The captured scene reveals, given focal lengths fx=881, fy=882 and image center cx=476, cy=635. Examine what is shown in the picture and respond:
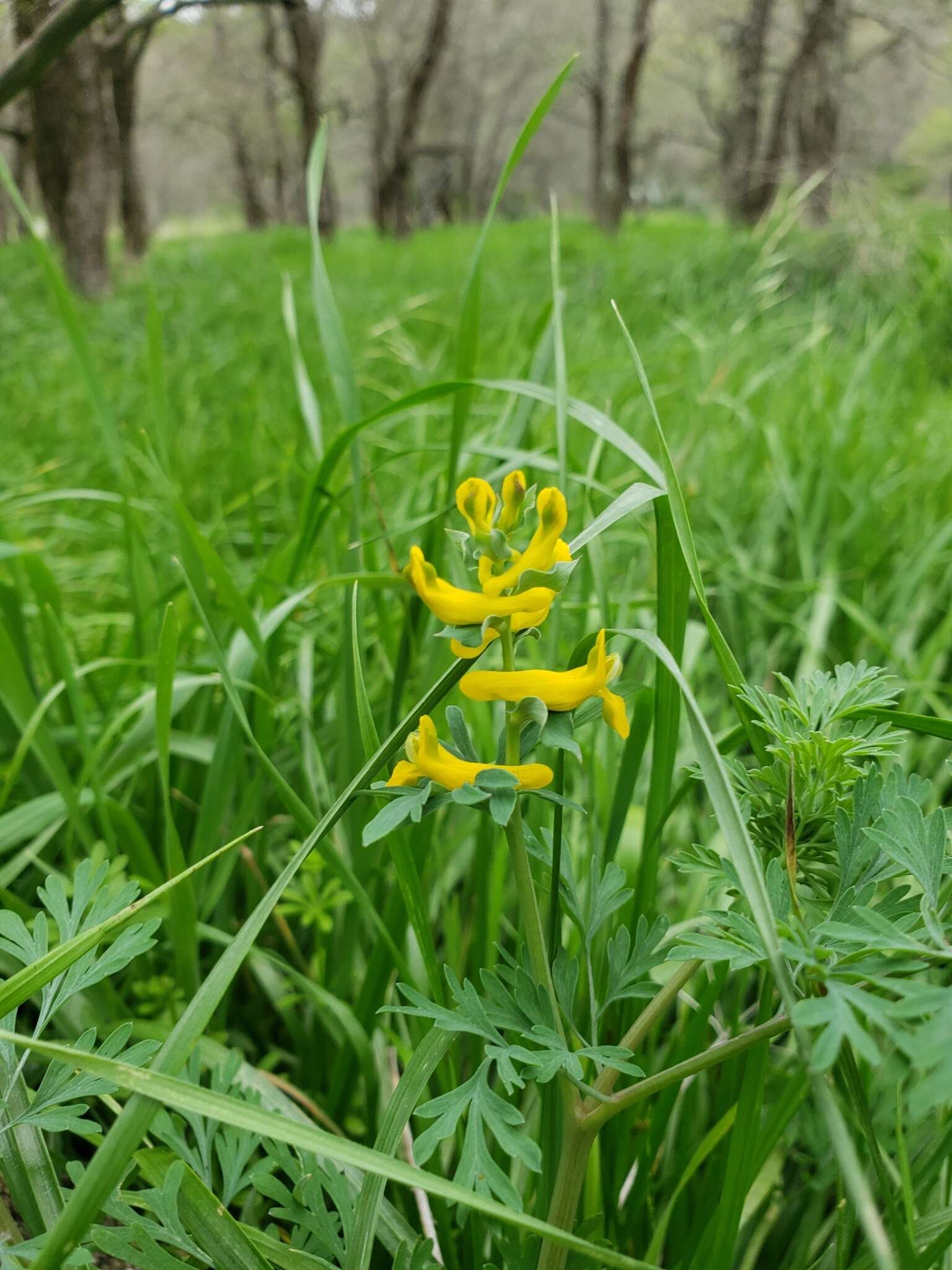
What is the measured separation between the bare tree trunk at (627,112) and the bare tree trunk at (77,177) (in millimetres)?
5323

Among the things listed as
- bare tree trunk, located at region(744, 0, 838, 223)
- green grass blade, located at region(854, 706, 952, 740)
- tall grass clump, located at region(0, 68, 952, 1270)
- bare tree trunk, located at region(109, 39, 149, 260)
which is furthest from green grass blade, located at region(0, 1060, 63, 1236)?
bare tree trunk, located at region(109, 39, 149, 260)

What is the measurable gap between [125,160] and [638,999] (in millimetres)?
10905

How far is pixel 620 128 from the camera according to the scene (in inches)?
351

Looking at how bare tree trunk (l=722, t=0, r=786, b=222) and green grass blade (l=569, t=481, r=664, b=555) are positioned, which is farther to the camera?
bare tree trunk (l=722, t=0, r=786, b=222)

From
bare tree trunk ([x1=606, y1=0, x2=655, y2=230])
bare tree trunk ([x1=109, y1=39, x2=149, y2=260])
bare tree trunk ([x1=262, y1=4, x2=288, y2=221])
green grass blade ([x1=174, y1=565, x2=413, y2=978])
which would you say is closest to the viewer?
green grass blade ([x1=174, y1=565, x2=413, y2=978])

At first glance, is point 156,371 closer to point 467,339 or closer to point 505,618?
point 467,339

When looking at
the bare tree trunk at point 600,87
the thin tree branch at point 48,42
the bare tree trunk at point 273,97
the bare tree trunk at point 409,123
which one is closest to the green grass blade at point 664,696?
the thin tree branch at point 48,42

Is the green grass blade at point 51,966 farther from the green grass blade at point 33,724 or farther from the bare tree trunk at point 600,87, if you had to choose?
the bare tree trunk at point 600,87

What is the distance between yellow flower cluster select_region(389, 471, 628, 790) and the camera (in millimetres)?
368

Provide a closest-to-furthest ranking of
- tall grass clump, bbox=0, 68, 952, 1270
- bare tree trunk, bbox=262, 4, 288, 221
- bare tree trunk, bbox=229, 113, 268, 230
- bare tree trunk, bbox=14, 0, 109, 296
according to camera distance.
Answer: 1. tall grass clump, bbox=0, 68, 952, 1270
2. bare tree trunk, bbox=14, 0, 109, 296
3. bare tree trunk, bbox=262, 4, 288, 221
4. bare tree trunk, bbox=229, 113, 268, 230

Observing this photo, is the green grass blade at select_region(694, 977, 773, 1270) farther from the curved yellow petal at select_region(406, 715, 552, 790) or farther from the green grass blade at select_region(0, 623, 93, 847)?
the green grass blade at select_region(0, 623, 93, 847)

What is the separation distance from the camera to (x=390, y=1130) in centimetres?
41

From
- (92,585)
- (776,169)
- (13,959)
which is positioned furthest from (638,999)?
(776,169)

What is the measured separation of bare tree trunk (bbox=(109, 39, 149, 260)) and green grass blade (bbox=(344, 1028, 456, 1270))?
937 cm
